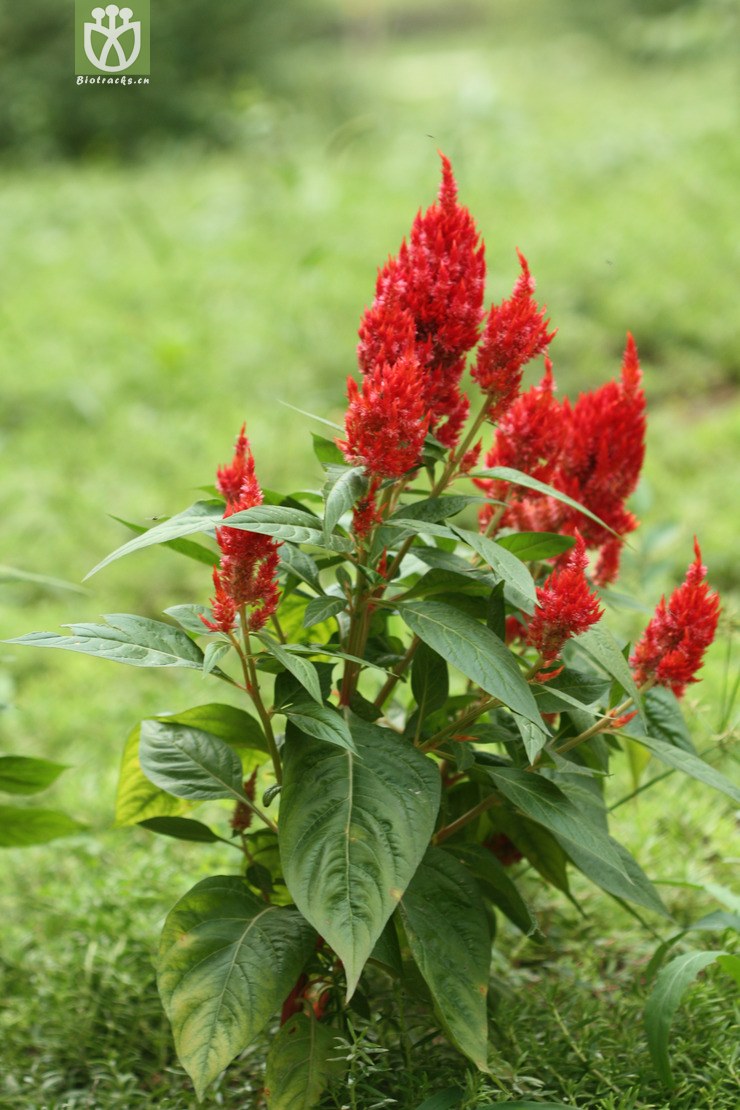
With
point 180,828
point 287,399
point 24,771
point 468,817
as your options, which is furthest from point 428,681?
point 287,399

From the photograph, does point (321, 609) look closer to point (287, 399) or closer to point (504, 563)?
point (504, 563)

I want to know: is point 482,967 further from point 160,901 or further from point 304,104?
point 304,104

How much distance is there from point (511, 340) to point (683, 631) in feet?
1.37

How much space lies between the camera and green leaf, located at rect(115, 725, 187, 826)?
5.73ft

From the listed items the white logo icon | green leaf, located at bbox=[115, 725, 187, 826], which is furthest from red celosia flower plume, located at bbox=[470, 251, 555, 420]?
the white logo icon

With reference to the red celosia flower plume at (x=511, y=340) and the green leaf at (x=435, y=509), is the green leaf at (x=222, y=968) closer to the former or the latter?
the green leaf at (x=435, y=509)

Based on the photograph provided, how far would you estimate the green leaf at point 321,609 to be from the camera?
1393 millimetres

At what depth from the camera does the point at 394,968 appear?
4.82 feet

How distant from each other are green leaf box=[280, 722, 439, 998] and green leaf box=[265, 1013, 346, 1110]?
32 cm

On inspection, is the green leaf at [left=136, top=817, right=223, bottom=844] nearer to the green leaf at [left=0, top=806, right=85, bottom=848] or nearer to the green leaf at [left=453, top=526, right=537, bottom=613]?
the green leaf at [left=0, top=806, right=85, bottom=848]

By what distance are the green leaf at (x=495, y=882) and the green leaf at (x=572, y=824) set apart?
0.11 meters

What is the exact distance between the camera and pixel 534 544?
5.18 ft

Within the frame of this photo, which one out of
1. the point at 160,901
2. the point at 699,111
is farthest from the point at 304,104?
the point at 160,901

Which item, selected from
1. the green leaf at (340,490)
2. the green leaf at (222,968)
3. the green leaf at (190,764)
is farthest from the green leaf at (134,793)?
the green leaf at (340,490)
